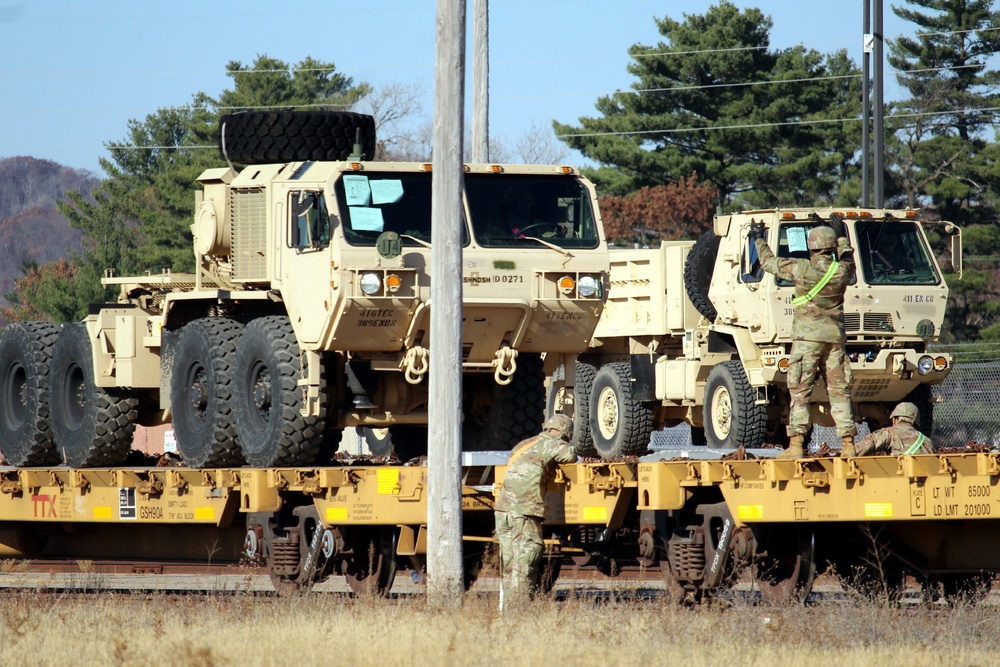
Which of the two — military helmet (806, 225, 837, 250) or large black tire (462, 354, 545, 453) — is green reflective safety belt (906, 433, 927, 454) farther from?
large black tire (462, 354, 545, 453)

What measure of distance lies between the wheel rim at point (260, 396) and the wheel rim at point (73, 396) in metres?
2.56

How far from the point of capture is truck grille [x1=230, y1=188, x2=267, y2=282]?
14.2m

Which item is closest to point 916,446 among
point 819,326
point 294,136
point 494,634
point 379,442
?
point 819,326

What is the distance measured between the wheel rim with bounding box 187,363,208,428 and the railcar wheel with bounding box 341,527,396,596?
6.29 ft

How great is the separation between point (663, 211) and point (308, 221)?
113 ft

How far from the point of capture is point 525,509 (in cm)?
1161

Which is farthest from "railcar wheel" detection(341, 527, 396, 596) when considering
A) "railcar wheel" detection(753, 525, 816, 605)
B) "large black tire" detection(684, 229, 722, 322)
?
"large black tire" detection(684, 229, 722, 322)

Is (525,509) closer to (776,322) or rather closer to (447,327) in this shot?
(447,327)

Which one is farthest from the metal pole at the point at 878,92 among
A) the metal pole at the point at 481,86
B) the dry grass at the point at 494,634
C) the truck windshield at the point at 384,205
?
the dry grass at the point at 494,634

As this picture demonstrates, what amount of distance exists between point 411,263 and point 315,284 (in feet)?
2.72

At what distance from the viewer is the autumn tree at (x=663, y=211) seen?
4678 cm

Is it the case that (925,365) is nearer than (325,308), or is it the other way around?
(325,308)

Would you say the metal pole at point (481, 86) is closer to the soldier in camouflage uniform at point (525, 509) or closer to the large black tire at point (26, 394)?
the large black tire at point (26, 394)

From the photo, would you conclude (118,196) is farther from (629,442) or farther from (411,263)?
(411,263)
